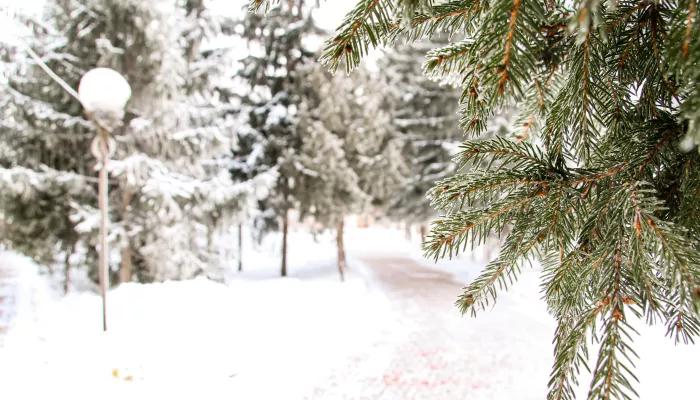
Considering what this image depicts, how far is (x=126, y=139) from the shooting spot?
859 cm

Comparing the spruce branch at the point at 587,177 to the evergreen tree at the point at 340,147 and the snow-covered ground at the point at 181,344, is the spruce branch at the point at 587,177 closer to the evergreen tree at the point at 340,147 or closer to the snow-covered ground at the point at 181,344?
the snow-covered ground at the point at 181,344

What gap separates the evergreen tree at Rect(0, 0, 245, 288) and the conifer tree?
7.95 m

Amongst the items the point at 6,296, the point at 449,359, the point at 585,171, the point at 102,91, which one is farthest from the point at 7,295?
the point at 585,171

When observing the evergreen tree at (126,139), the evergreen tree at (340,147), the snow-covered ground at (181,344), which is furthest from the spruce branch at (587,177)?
the evergreen tree at (340,147)

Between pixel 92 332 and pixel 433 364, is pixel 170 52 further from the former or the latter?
pixel 433 364

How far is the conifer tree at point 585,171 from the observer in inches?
29.6

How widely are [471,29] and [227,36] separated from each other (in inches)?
546

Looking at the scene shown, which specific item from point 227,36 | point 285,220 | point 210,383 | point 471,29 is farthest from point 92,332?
point 227,36

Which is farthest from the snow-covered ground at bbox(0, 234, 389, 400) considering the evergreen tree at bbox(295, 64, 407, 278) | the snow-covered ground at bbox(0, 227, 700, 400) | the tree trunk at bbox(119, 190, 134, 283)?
the evergreen tree at bbox(295, 64, 407, 278)

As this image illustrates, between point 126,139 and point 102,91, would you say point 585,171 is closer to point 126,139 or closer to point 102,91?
point 102,91

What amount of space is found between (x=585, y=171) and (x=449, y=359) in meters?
5.34

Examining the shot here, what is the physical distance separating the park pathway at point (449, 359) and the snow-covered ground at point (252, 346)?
3 cm

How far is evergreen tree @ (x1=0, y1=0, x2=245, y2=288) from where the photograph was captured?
27.0ft

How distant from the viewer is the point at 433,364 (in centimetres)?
550
